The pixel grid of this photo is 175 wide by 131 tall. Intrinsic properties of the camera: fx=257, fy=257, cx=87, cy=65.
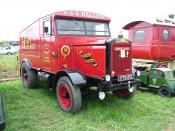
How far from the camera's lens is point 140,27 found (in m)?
11.1

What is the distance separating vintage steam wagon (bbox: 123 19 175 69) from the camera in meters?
10.5

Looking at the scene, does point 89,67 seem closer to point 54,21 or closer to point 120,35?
point 120,35

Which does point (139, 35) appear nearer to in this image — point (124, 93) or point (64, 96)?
point (124, 93)

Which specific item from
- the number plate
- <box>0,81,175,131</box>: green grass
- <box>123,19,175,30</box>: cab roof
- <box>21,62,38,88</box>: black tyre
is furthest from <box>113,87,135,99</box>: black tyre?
<box>123,19,175,30</box>: cab roof

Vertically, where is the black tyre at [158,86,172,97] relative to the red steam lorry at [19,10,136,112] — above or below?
below

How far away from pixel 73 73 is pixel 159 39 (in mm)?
5484

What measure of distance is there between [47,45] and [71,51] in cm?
92

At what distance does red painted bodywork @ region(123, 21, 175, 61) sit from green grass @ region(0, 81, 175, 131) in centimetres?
299

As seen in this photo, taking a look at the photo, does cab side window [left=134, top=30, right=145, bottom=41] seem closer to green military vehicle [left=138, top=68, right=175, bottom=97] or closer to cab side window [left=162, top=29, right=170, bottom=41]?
cab side window [left=162, top=29, right=170, bottom=41]

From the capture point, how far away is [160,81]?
842cm

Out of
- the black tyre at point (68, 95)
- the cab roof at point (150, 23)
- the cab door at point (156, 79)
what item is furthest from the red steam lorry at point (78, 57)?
the cab roof at point (150, 23)

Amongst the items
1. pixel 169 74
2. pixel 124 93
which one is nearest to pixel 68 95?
pixel 124 93

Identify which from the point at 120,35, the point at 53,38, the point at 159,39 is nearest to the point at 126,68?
the point at 120,35

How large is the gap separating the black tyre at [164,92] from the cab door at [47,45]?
362 cm
